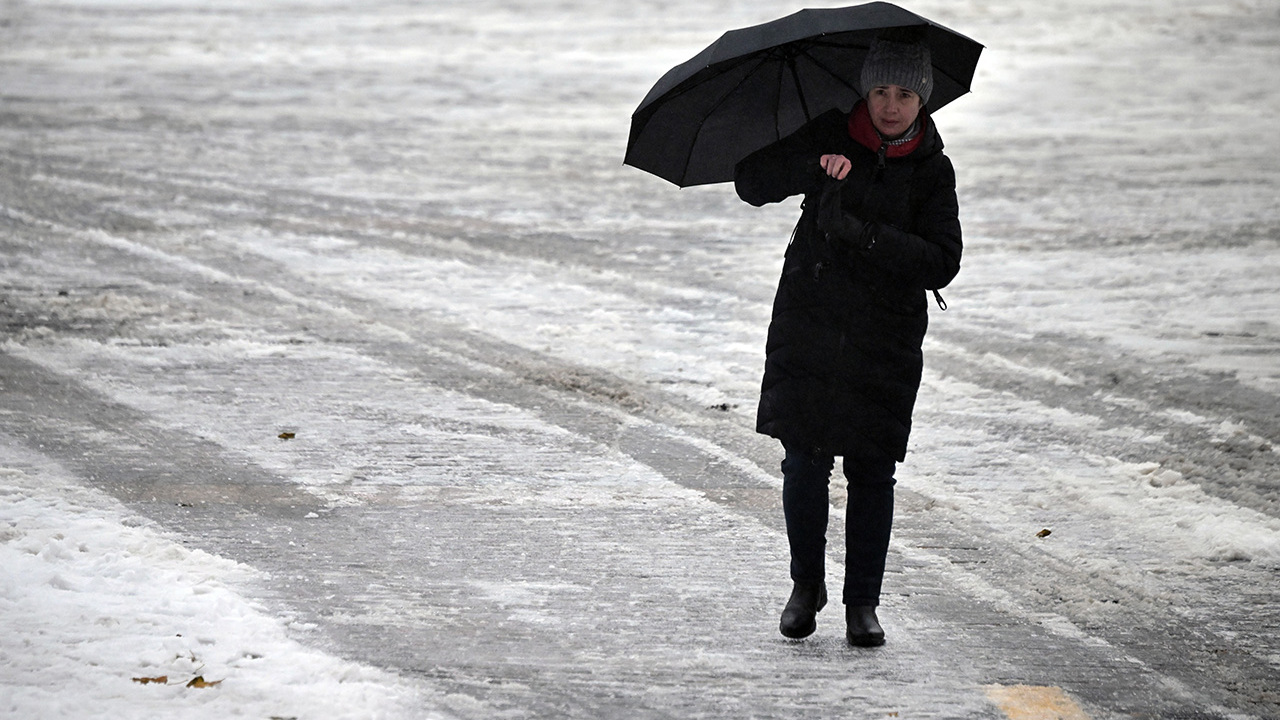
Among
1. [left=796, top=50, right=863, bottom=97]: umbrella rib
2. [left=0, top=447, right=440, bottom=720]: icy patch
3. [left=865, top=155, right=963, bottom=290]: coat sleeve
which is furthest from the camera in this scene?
[left=796, top=50, right=863, bottom=97]: umbrella rib

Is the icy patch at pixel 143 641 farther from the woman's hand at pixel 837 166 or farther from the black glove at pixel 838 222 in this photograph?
the woman's hand at pixel 837 166

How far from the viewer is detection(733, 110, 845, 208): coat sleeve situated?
3838 millimetres

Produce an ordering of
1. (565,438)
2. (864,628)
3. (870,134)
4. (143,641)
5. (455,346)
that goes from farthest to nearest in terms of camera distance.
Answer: (455,346) → (565,438) → (864,628) → (143,641) → (870,134)

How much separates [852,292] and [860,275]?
2.0 inches

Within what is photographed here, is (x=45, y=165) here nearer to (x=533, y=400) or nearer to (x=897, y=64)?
(x=533, y=400)

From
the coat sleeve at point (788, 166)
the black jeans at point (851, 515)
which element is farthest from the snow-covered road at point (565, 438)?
the coat sleeve at point (788, 166)

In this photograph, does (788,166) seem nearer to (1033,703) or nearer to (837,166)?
(837,166)

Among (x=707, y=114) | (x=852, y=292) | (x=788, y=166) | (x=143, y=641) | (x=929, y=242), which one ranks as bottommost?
(x=143, y=641)

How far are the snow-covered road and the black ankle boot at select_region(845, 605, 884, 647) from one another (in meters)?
0.04

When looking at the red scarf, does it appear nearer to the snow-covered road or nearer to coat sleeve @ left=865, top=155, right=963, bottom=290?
coat sleeve @ left=865, top=155, right=963, bottom=290

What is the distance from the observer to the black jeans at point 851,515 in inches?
155

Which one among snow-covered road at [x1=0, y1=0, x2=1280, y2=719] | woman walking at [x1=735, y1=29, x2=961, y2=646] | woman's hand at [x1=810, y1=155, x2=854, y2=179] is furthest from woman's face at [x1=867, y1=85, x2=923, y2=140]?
snow-covered road at [x1=0, y1=0, x2=1280, y2=719]

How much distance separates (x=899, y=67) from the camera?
365cm

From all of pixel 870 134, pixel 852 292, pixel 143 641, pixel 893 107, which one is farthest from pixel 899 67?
pixel 143 641
